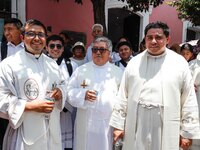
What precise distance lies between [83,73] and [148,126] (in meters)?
1.24

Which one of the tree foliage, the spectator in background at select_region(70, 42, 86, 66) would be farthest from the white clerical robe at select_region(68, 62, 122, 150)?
the tree foliage

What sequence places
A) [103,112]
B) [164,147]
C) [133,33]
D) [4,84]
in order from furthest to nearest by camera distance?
[133,33] → [103,112] → [164,147] → [4,84]

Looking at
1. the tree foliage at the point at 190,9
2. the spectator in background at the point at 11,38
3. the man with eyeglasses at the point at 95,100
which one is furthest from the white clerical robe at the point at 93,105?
the tree foliage at the point at 190,9

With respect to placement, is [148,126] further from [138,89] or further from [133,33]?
[133,33]

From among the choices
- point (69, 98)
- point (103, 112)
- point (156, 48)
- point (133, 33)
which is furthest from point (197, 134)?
point (133, 33)

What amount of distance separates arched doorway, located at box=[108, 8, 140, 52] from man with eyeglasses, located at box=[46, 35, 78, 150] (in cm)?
834

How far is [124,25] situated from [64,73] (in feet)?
30.9

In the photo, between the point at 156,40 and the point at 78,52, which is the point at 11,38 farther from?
the point at 156,40

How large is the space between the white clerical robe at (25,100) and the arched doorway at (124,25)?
9665mm

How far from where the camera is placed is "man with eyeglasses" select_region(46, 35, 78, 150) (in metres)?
4.47

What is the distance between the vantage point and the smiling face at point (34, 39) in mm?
3227

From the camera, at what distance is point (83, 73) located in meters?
4.17

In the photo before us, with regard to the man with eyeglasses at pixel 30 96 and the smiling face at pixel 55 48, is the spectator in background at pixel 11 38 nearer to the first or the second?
the smiling face at pixel 55 48

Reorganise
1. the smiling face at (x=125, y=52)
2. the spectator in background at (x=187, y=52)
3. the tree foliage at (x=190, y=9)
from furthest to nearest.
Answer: the tree foliage at (x=190, y=9), the spectator in background at (x=187, y=52), the smiling face at (x=125, y=52)
